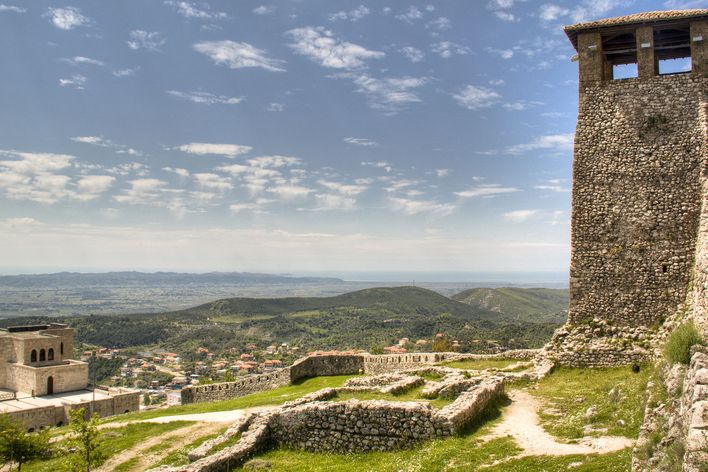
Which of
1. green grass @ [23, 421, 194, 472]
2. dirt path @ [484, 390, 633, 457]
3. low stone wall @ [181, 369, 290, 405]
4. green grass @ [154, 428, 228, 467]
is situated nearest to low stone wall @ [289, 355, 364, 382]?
low stone wall @ [181, 369, 290, 405]

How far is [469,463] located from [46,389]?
173 ft

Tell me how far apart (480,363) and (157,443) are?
54.6 ft

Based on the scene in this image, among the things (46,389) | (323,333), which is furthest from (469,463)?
(323,333)

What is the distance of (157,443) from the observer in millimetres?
20547

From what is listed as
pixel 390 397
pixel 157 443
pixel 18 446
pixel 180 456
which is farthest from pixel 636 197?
pixel 18 446

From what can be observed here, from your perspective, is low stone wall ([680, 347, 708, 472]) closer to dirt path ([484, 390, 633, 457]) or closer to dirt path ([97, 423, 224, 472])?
dirt path ([484, 390, 633, 457])

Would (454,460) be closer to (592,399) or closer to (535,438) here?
(535,438)

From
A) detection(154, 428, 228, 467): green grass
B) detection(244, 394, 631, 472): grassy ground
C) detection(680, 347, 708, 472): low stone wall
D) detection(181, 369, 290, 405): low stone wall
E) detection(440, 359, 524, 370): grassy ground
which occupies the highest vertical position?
detection(680, 347, 708, 472): low stone wall

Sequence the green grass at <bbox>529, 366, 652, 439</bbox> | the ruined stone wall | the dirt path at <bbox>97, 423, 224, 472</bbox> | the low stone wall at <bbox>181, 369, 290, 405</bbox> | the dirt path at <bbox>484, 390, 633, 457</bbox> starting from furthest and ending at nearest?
the low stone wall at <bbox>181, 369, 290, 405</bbox>, the ruined stone wall, the dirt path at <bbox>97, 423, 224, 472</bbox>, the green grass at <bbox>529, 366, 652, 439</bbox>, the dirt path at <bbox>484, 390, 633, 457</bbox>

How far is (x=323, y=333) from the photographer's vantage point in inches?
6865

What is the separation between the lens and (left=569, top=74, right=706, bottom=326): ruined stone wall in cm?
1991

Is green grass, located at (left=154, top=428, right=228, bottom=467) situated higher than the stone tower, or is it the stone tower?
the stone tower

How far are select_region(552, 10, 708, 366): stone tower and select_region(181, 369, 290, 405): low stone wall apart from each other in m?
20.0

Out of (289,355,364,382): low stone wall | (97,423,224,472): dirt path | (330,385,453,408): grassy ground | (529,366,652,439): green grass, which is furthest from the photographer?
(289,355,364,382): low stone wall
